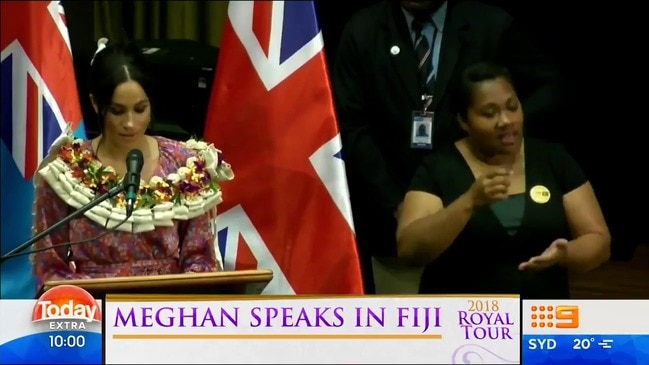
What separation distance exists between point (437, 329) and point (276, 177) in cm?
67

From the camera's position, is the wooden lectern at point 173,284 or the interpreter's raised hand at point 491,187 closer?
the wooden lectern at point 173,284

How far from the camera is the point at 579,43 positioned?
8.54ft

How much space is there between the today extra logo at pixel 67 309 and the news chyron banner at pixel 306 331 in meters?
0.05

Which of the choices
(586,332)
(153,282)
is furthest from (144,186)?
(586,332)

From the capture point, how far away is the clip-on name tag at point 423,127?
2.62 metres

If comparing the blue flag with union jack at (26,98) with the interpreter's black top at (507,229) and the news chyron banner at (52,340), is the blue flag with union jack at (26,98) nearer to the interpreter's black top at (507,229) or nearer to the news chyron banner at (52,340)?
the news chyron banner at (52,340)

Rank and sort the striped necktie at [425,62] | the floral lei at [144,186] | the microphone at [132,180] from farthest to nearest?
1. the striped necktie at [425,62]
2. the floral lei at [144,186]
3. the microphone at [132,180]

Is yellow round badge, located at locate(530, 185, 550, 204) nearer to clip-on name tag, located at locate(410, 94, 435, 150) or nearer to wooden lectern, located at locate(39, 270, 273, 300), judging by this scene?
clip-on name tag, located at locate(410, 94, 435, 150)

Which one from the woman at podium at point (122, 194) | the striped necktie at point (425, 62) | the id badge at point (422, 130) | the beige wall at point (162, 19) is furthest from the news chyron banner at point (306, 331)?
the beige wall at point (162, 19)

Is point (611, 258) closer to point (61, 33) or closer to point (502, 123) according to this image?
point (502, 123)

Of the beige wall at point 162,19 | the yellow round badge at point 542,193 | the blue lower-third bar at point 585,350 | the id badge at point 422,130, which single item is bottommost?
the blue lower-third bar at point 585,350

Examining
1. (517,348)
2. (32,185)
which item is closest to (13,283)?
(32,185)

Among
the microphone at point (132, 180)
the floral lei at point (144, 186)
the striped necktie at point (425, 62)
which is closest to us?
the microphone at point (132, 180)

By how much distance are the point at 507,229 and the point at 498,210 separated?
0.21 feet
